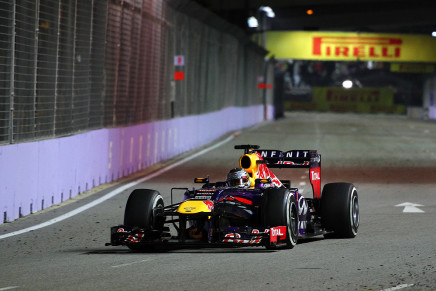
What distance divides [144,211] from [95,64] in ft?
38.4

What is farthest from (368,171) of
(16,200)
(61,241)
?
(61,241)

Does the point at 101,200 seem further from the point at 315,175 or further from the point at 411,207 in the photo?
the point at 315,175

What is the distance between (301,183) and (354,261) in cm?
1292

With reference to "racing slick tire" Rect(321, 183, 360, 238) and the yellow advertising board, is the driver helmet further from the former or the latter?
→ the yellow advertising board

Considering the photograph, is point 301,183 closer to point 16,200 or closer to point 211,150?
point 16,200

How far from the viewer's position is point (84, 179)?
849 inches

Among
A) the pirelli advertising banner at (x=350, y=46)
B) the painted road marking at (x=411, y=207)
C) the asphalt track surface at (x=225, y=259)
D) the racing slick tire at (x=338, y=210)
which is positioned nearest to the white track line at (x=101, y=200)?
the asphalt track surface at (x=225, y=259)

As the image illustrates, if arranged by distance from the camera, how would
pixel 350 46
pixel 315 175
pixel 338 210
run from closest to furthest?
pixel 338 210, pixel 315 175, pixel 350 46

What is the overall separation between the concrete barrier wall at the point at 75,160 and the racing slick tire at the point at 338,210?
4604mm

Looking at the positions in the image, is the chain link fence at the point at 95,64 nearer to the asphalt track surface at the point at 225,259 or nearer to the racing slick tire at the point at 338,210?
the asphalt track surface at the point at 225,259

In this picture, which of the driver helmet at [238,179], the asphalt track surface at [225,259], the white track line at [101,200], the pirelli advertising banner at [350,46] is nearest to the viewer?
the asphalt track surface at [225,259]

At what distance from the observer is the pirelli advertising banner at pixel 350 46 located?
89375 millimetres

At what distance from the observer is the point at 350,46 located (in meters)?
90.7

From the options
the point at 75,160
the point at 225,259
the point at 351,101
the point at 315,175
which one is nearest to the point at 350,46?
the point at 351,101
